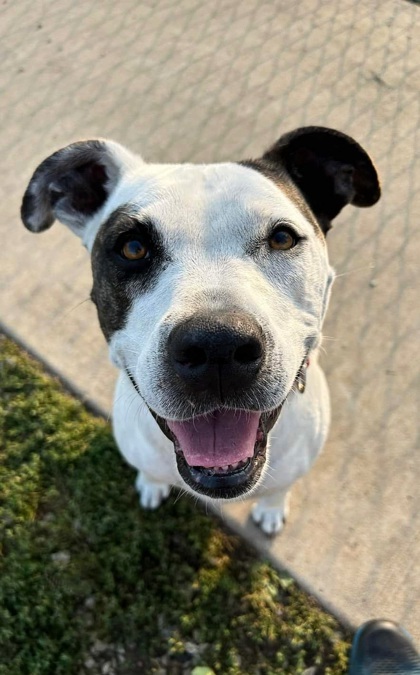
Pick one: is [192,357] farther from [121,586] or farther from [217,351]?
[121,586]

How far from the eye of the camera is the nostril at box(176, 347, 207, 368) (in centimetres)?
181

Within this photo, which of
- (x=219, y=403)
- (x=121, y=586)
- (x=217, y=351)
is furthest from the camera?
(x=121, y=586)

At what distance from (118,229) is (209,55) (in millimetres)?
3920

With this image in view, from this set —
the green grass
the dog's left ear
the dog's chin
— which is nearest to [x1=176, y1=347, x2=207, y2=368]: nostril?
the dog's chin

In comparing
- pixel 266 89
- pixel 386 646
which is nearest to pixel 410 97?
pixel 266 89

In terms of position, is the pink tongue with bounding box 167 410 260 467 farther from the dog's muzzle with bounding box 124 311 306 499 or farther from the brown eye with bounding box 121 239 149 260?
the brown eye with bounding box 121 239 149 260

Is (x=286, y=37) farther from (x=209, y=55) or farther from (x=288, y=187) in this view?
(x=288, y=187)

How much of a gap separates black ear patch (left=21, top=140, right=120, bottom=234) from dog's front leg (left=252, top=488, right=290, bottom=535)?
1.74m

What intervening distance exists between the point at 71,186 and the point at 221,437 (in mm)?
1423

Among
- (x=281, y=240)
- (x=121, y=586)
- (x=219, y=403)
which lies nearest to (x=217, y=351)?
(x=219, y=403)

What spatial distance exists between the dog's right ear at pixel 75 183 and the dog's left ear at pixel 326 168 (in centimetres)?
70

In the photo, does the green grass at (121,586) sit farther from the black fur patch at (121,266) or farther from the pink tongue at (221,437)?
the black fur patch at (121,266)

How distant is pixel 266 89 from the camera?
205 inches

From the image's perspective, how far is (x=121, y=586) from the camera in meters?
3.19
